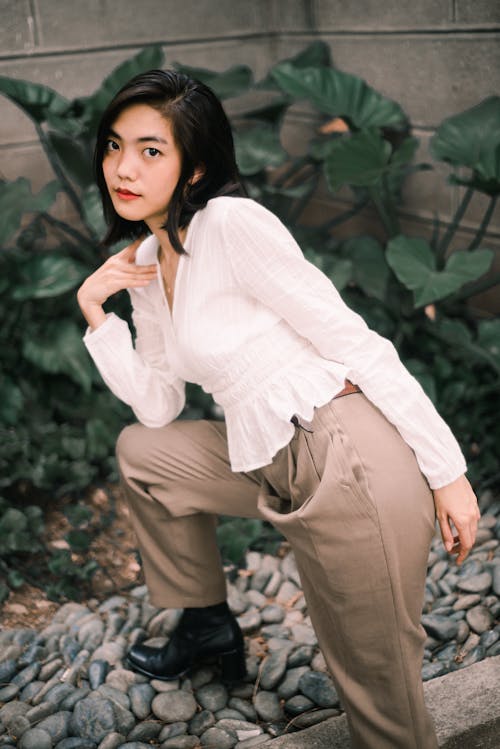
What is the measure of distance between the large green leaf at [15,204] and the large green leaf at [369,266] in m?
1.11

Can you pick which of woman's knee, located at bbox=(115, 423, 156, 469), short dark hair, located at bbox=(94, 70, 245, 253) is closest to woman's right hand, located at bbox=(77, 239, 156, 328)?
short dark hair, located at bbox=(94, 70, 245, 253)

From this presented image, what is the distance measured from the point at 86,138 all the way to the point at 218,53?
917 millimetres

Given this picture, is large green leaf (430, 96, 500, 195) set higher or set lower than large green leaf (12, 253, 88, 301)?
higher

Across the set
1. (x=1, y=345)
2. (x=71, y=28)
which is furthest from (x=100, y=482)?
(x=71, y=28)

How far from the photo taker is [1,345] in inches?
122

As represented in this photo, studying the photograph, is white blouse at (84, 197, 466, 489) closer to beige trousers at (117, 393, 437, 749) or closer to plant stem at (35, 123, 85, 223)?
beige trousers at (117, 393, 437, 749)

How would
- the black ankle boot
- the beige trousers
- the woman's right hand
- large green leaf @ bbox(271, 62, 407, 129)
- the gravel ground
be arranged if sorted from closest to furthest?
the beige trousers → the woman's right hand → the gravel ground → the black ankle boot → large green leaf @ bbox(271, 62, 407, 129)

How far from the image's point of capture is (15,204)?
2934mm

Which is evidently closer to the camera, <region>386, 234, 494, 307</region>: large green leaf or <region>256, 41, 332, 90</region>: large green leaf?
<region>386, 234, 494, 307</region>: large green leaf

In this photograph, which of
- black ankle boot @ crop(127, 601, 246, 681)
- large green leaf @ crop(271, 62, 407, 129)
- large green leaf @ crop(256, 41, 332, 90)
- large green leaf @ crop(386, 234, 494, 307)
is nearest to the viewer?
black ankle boot @ crop(127, 601, 246, 681)

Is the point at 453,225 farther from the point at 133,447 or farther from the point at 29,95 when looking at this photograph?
the point at 133,447

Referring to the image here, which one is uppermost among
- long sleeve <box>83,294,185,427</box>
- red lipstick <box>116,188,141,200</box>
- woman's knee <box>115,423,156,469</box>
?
red lipstick <box>116,188,141,200</box>

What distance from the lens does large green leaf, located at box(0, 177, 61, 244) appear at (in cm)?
290

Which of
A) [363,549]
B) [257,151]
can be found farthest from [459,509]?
[257,151]
